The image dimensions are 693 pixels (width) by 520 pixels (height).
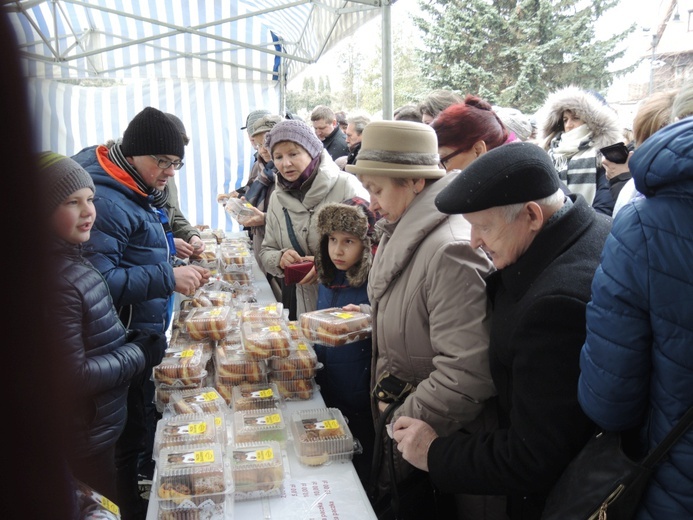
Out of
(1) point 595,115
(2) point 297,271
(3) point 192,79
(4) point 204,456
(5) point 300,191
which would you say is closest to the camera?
(4) point 204,456

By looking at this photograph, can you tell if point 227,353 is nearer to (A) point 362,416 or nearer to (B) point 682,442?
(A) point 362,416

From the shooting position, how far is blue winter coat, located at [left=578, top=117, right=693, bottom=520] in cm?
92

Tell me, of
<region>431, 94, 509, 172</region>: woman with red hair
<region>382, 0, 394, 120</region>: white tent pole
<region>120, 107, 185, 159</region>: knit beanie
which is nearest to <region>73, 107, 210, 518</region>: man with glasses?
<region>120, 107, 185, 159</region>: knit beanie

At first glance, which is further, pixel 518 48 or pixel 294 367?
pixel 518 48

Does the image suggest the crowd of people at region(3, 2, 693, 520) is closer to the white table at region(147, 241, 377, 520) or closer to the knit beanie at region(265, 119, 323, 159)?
the white table at region(147, 241, 377, 520)

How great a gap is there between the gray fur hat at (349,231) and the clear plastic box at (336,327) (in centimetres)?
27

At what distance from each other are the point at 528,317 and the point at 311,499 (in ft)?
2.65

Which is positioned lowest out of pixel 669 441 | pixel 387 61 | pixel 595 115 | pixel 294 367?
pixel 294 367

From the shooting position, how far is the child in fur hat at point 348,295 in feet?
7.27

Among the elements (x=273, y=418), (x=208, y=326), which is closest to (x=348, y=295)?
(x=208, y=326)

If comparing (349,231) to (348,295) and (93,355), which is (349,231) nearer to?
(348,295)

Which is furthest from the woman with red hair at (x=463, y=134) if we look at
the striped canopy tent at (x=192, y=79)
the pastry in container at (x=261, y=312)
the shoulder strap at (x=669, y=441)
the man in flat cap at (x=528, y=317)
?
the striped canopy tent at (x=192, y=79)

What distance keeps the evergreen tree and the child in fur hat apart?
42.5 feet

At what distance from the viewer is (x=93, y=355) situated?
1.70 metres
